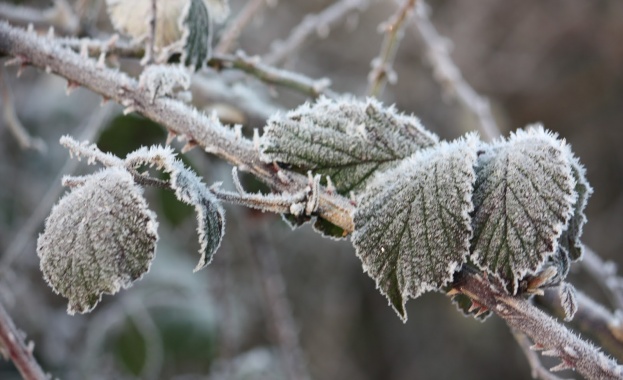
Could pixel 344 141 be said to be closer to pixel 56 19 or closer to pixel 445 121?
pixel 56 19

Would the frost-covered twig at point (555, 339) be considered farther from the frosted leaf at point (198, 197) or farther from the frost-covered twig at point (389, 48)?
the frost-covered twig at point (389, 48)

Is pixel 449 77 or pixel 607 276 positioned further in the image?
pixel 449 77

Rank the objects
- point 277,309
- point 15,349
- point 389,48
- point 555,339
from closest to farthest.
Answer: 1. point 555,339
2. point 15,349
3. point 389,48
4. point 277,309

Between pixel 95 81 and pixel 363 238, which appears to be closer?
pixel 363 238

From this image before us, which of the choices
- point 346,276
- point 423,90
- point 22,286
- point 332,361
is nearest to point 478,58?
point 423,90

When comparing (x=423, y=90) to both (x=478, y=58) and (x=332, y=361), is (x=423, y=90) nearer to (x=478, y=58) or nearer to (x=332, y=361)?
(x=478, y=58)

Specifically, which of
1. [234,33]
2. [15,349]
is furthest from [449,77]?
[15,349]

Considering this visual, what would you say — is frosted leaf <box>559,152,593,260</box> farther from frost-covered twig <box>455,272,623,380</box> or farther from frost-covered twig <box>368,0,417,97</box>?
frost-covered twig <box>368,0,417,97</box>
